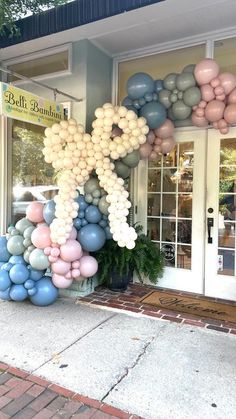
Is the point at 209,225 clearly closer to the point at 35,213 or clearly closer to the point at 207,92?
the point at 207,92

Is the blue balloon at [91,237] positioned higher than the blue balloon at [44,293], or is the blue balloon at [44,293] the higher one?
the blue balloon at [91,237]


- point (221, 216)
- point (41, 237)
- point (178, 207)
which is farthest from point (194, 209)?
point (41, 237)

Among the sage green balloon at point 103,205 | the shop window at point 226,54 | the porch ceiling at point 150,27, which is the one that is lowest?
the sage green balloon at point 103,205

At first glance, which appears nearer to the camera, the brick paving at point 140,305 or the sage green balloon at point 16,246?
the brick paving at point 140,305

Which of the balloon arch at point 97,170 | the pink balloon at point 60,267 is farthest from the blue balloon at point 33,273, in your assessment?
the pink balloon at point 60,267

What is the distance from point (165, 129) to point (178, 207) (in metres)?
1.03

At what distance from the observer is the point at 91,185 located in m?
3.44

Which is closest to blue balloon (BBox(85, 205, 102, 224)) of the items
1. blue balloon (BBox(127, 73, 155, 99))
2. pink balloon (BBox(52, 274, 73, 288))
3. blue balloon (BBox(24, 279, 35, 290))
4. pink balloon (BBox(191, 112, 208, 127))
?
pink balloon (BBox(52, 274, 73, 288))

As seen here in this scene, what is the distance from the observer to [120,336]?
2840 millimetres

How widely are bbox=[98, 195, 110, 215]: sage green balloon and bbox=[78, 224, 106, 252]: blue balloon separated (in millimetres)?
189

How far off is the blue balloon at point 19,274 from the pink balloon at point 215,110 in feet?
8.00

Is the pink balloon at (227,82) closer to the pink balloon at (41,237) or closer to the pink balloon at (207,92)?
the pink balloon at (207,92)

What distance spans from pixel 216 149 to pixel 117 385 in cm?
271

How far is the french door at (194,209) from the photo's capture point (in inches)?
149
